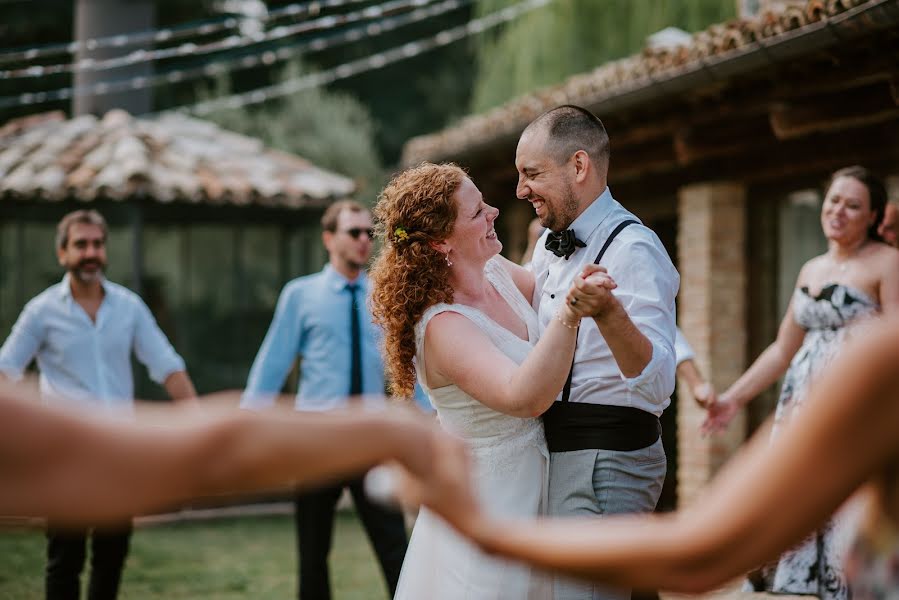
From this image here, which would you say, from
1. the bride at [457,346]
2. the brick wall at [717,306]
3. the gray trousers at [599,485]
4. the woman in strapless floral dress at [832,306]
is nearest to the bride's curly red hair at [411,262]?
the bride at [457,346]

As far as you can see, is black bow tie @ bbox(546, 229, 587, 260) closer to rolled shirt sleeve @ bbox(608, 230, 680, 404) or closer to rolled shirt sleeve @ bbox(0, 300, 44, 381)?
rolled shirt sleeve @ bbox(608, 230, 680, 404)

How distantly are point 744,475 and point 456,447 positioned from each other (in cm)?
32

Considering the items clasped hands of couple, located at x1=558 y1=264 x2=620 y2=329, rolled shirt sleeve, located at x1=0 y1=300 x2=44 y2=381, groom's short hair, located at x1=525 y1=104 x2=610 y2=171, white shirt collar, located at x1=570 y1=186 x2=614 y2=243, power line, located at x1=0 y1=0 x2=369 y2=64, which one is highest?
power line, located at x1=0 y1=0 x2=369 y2=64

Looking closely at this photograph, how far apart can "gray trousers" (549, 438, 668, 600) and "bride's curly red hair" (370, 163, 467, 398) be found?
590 millimetres

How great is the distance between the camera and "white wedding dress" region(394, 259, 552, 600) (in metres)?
3.19

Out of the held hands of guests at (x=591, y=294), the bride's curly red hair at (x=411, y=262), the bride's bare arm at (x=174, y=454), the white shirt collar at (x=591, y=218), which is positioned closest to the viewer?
the bride's bare arm at (x=174, y=454)

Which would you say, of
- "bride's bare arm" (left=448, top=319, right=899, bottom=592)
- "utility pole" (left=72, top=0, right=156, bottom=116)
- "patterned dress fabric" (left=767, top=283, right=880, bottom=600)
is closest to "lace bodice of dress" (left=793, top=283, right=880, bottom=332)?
"patterned dress fabric" (left=767, top=283, right=880, bottom=600)

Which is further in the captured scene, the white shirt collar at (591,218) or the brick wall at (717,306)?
the brick wall at (717,306)

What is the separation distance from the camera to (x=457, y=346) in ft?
10.2

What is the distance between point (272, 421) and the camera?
1102mm

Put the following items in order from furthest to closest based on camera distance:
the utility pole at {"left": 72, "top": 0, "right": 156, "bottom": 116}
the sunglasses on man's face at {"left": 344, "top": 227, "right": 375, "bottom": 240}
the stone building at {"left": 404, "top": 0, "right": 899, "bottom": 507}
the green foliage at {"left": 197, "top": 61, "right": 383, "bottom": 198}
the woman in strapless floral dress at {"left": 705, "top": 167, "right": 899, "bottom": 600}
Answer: the green foliage at {"left": 197, "top": 61, "right": 383, "bottom": 198}, the utility pole at {"left": 72, "top": 0, "right": 156, "bottom": 116}, the sunglasses on man's face at {"left": 344, "top": 227, "right": 375, "bottom": 240}, the stone building at {"left": 404, "top": 0, "right": 899, "bottom": 507}, the woman in strapless floral dress at {"left": 705, "top": 167, "right": 899, "bottom": 600}

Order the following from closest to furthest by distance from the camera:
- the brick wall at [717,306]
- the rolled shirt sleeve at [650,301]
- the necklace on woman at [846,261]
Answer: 1. the rolled shirt sleeve at [650,301]
2. the necklace on woman at [846,261]
3. the brick wall at [717,306]

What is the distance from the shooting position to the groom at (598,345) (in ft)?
10.3

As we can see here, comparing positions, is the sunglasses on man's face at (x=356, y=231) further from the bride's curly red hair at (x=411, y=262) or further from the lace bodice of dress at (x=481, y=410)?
the lace bodice of dress at (x=481, y=410)
